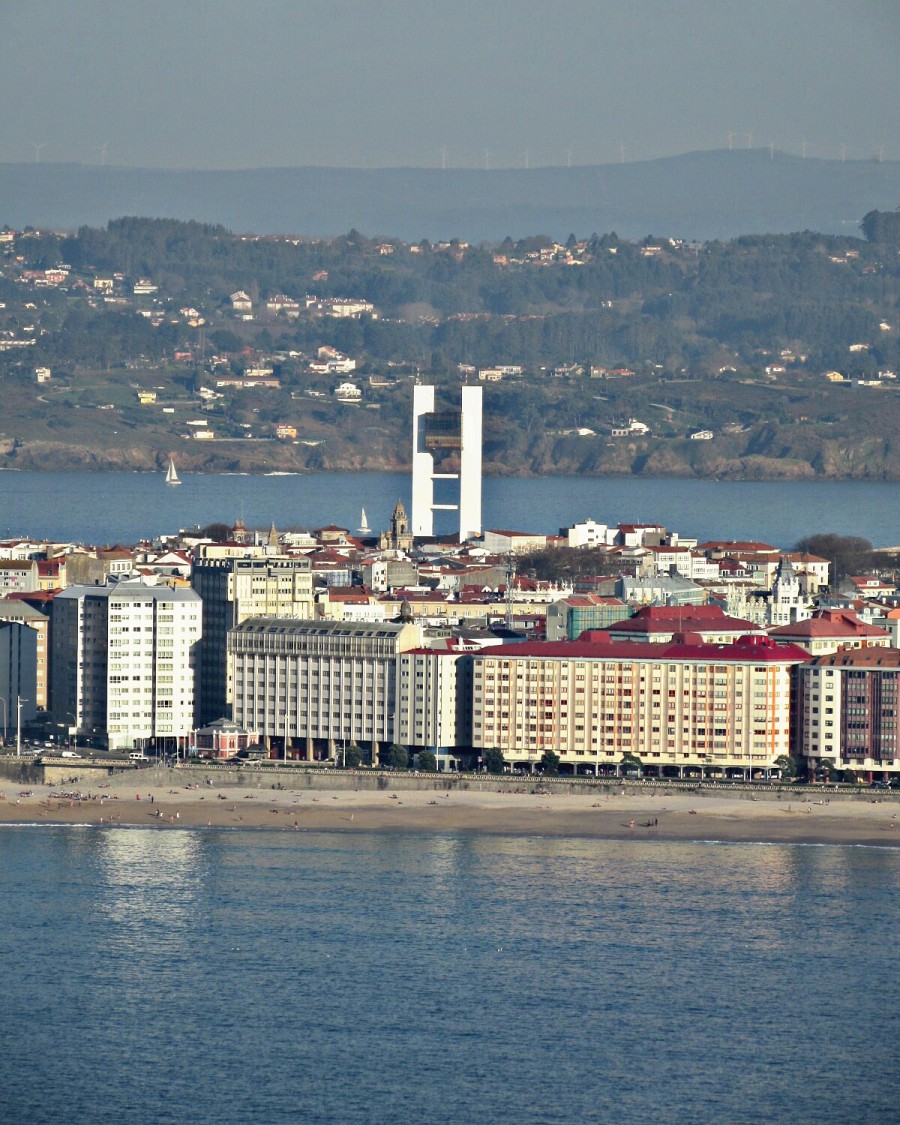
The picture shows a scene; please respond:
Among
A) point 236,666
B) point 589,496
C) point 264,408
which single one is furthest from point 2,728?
point 264,408

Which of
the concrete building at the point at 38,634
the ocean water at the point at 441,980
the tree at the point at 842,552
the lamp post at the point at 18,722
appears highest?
the tree at the point at 842,552

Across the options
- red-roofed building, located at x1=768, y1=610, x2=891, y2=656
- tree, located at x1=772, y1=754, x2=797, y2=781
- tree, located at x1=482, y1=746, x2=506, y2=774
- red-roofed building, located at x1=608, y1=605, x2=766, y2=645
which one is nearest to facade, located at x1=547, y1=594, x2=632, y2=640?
red-roofed building, located at x1=608, y1=605, x2=766, y2=645

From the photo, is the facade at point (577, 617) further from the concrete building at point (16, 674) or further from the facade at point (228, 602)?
the concrete building at point (16, 674)

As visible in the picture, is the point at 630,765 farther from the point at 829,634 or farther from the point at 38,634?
the point at 38,634

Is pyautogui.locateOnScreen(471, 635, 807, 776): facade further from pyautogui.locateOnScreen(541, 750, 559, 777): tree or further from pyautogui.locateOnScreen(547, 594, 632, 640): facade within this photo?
pyautogui.locateOnScreen(547, 594, 632, 640): facade

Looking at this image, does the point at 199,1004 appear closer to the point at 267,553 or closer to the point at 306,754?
the point at 306,754

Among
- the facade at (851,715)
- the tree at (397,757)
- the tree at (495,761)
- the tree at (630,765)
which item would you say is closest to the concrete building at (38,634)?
the tree at (397,757)
